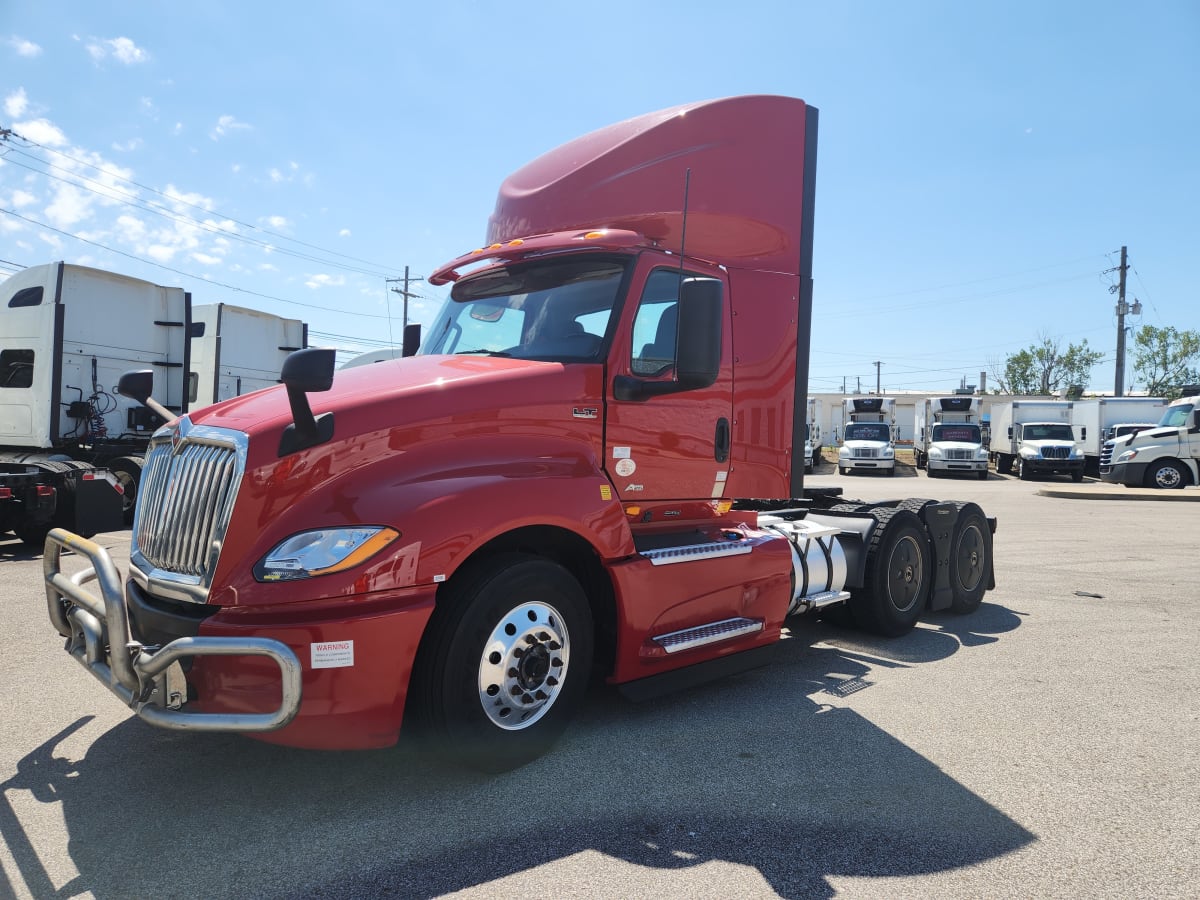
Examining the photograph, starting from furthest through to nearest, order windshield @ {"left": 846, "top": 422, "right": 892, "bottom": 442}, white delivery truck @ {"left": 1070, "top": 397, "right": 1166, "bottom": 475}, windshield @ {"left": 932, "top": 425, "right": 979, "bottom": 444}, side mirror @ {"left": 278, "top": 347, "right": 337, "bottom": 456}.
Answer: white delivery truck @ {"left": 1070, "top": 397, "right": 1166, "bottom": 475} → windshield @ {"left": 846, "top": 422, "right": 892, "bottom": 442} → windshield @ {"left": 932, "top": 425, "right": 979, "bottom": 444} → side mirror @ {"left": 278, "top": 347, "right": 337, "bottom": 456}

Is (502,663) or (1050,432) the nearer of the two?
(502,663)

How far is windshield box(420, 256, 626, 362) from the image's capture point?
422cm

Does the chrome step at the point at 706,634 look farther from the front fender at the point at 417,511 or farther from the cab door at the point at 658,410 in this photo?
the front fender at the point at 417,511

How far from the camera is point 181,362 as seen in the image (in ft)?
44.2

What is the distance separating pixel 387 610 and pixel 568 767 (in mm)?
1255

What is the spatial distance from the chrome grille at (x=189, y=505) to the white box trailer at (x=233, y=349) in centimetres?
1219

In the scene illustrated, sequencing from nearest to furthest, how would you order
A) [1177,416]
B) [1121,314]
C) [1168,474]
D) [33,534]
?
[33,534] → [1168,474] → [1177,416] → [1121,314]

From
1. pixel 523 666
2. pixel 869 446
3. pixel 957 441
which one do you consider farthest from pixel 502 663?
pixel 957 441

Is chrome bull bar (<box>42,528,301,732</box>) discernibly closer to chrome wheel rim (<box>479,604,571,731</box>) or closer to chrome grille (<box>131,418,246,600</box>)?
chrome grille (<box>131,418,246,600</box>)

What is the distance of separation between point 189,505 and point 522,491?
4.54 feet

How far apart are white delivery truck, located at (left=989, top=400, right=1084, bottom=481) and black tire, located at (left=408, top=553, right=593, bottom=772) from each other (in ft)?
97.8

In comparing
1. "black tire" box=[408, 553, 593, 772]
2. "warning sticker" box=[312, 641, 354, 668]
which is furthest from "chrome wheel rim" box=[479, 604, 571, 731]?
"warning sticker" box=[312, 641, 354, 668]

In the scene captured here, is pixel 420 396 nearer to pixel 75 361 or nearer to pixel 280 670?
pixel 280 670

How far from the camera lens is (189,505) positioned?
332 centimetres
